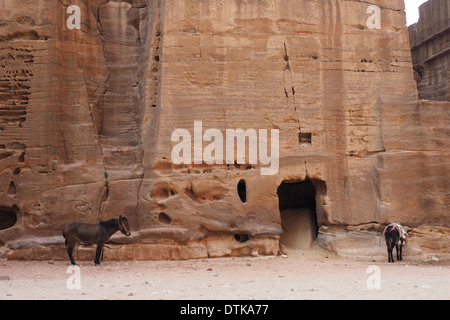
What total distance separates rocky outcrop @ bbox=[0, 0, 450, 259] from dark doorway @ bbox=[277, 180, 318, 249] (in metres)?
0.56

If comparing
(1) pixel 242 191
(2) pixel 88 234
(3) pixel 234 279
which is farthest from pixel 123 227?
(1) pixel 242 191

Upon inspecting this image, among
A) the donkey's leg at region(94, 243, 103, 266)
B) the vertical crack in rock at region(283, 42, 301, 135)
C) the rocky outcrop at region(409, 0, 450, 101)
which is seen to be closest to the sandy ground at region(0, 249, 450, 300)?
the donkey's leg at region(94, 243, 103, 266)

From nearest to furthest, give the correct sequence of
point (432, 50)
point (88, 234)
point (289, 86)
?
point (88, 234)
point (289, 86)
point (432, 50)

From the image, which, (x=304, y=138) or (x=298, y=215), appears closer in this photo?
(x=304, y=138)

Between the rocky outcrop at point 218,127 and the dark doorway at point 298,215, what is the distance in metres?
0.56

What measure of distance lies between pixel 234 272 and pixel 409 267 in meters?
3.81

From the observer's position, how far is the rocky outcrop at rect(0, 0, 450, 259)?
10953mm

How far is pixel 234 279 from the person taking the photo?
8148 mm

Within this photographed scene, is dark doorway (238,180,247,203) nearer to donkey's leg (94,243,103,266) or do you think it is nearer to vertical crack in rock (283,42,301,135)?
vertical crack in rock (283,42,301,135)

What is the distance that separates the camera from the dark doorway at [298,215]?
1238 cm

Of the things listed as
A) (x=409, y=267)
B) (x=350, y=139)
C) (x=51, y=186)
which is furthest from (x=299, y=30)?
(x=51, y=186)

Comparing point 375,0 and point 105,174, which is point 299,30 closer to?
point 375,0

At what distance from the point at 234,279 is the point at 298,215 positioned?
5326 mm

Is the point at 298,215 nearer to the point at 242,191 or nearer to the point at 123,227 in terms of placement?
the point at 242,191
